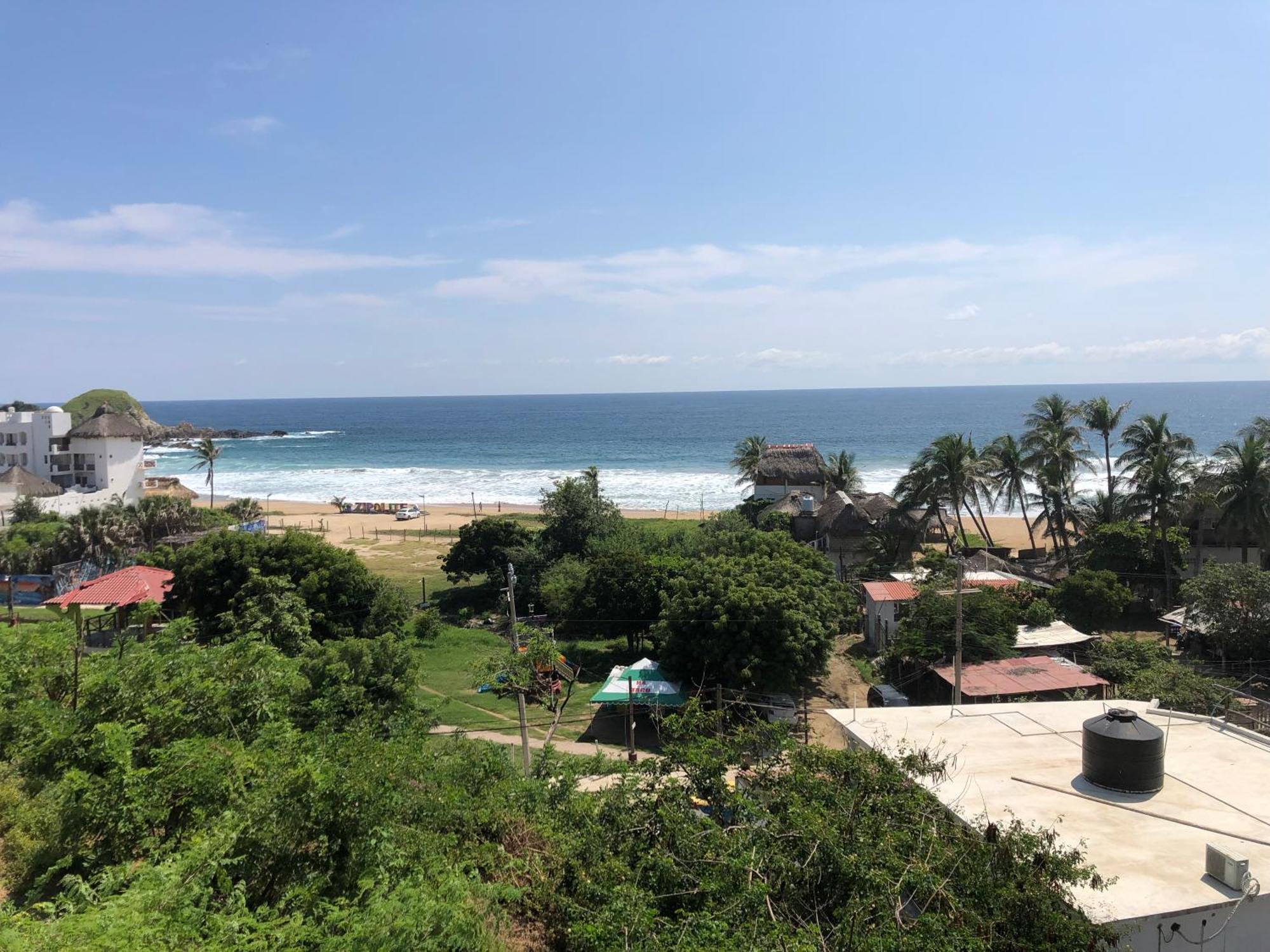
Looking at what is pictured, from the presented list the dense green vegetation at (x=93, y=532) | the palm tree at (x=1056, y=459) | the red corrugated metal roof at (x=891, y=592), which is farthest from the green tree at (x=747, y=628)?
the dense green vegetation at (x=93, y=532)

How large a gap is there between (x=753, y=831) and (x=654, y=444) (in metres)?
109

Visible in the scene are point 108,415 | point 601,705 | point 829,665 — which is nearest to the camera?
point 601,705

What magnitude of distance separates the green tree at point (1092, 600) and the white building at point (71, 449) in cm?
5764

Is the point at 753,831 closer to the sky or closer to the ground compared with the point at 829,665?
closer to the sky

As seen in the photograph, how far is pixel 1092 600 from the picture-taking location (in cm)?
2711

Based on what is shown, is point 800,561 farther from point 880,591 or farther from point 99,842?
point 99,842

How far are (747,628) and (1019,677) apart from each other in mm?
7027

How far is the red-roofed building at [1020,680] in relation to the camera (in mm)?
19391

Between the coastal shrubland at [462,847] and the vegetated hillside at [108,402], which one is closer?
the coastal shrubland at [462,847]

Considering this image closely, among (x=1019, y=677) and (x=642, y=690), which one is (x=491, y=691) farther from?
(x=1019, y=677)

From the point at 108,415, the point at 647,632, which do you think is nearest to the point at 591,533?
the point at 647,632

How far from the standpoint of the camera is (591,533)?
3469cm

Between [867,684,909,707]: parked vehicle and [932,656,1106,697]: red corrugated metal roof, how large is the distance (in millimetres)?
1186

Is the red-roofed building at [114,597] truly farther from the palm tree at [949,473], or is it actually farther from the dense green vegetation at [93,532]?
the palm tree at [949,473]
